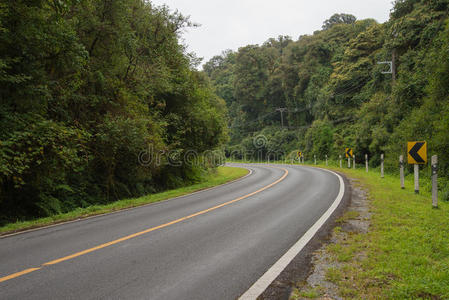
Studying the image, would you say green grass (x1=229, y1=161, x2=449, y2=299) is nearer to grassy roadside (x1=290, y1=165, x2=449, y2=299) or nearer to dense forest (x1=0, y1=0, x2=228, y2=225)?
grassy roadside (x1=290, y1=165, x2=449, y2=299)

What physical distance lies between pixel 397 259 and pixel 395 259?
3 centimetres

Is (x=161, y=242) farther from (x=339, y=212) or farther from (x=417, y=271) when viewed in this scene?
(x=339, y=212)

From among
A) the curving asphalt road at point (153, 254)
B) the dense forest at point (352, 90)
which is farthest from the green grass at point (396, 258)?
the dense forest at point (352, 90)

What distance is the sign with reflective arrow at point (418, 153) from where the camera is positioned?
27.9 feet

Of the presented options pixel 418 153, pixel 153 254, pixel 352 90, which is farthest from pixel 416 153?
pixel 352 90

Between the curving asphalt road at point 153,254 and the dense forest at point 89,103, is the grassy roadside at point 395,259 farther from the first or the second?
the dense forest at point 89,103

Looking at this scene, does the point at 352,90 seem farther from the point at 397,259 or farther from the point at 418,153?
the point at 397,259

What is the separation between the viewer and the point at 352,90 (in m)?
34.6

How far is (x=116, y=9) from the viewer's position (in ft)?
39.0

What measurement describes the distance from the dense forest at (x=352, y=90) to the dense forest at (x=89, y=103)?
11045 millimetres

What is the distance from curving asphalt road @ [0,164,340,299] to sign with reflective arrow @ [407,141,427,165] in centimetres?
352

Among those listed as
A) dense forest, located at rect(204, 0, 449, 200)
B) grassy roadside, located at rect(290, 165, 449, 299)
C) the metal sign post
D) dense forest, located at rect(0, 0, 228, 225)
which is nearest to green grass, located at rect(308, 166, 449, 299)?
grassy roadside, located at rect(290, 165, 449, 299)

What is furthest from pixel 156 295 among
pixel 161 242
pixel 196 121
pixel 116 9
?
pixel 196 121

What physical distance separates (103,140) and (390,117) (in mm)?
18899
